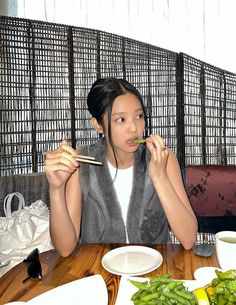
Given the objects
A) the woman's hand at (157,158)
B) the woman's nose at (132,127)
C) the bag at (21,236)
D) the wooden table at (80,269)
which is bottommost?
the bag at (21,236)

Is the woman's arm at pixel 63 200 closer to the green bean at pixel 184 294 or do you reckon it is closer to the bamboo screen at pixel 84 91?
the green bean at pixel 184 294

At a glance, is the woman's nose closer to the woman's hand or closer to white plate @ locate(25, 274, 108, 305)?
the woman's hand

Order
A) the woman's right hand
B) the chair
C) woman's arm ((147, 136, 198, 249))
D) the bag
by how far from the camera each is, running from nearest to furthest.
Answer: the woman's right hand
woman's arm ((147, 136, 198, 249))
the bag
the chair

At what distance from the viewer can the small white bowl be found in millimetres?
825

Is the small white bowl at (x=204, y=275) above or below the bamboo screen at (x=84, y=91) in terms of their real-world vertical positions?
below

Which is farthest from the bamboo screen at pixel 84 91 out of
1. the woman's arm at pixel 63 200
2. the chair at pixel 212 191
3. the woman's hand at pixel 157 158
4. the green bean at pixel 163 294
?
the green bean at pixel 163 294

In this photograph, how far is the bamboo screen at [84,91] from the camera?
221 cm

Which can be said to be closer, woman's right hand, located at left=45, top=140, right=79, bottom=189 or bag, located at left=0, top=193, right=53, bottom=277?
woman's right hand, located at left=45, top=140, right=79, bottom=189

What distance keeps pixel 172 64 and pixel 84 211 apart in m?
1.51

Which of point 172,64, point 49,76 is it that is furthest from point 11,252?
point 172,64

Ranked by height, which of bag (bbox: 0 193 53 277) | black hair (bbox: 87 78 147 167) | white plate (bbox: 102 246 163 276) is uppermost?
black hair (bbox: 87 78 147 167)

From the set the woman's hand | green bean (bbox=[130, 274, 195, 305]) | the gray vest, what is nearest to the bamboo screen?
the gray vest

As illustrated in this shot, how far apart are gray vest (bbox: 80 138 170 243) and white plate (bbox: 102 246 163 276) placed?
0.34 m

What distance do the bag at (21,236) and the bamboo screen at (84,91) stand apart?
615 mm
